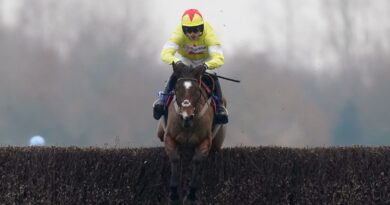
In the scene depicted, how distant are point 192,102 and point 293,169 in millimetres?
3119

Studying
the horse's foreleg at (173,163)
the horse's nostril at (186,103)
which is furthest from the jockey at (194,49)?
the horse's nostril at (186,103)

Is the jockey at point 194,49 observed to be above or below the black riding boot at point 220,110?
above

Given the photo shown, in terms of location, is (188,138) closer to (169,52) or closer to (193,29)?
(169,52)

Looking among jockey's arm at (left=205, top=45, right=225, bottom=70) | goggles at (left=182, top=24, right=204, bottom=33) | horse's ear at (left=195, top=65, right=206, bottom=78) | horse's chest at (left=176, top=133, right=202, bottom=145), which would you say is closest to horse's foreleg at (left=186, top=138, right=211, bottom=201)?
horse's chest at (left=176, top=133, right=202, bottom=145)

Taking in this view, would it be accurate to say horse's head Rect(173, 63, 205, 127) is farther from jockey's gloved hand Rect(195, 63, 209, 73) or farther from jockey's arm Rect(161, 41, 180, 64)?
jockey's arm Rect(161, 41, 180, 64)

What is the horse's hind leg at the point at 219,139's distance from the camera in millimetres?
14586

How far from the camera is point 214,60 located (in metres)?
13.6

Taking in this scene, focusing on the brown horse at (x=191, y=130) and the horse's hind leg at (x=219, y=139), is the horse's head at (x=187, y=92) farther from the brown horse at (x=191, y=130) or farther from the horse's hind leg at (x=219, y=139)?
the horse's hind leg at (x=219, y=139)

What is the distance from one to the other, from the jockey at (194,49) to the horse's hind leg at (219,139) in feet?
1.27

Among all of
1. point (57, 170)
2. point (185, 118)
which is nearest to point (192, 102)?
point (185, 118)

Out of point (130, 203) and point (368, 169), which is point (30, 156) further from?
point (368, 169)

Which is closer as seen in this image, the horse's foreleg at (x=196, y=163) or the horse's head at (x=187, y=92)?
the horse's head at (x=187, y=92)

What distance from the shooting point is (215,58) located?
44.9 ft

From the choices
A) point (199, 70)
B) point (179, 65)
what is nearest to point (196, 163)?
point (199, 70)
